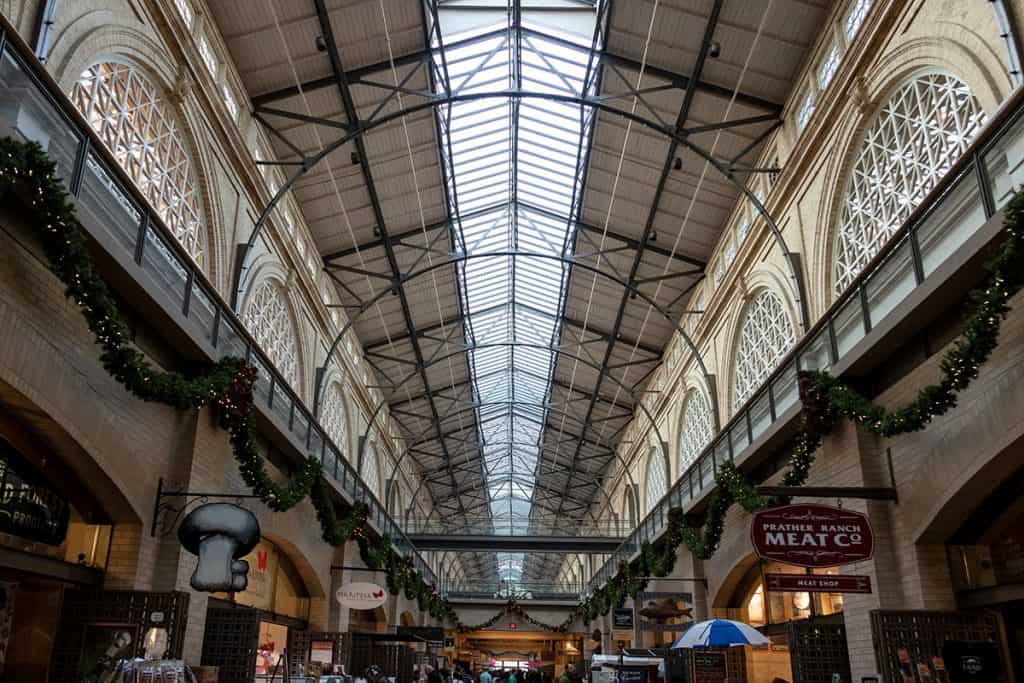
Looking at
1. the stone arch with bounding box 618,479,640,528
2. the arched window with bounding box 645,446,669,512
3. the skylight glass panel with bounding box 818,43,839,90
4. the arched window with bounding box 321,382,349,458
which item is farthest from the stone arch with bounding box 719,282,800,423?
the stone arch with bounding box 618,479,640,528

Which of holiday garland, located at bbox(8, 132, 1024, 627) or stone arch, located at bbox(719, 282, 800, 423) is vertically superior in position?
stone arch, located at bbox(719, 282, 800, 423)

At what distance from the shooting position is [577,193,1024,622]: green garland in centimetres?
820

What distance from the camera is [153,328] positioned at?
1239cm

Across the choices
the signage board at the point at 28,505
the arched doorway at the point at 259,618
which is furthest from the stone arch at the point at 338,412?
the signage board at the point at 28,505

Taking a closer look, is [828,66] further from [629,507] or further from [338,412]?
[629,507]

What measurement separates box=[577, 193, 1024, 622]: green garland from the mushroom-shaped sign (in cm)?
778

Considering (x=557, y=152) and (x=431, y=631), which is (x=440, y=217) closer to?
(x=557, y=152)

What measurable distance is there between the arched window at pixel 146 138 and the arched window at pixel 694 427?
54.4 feet

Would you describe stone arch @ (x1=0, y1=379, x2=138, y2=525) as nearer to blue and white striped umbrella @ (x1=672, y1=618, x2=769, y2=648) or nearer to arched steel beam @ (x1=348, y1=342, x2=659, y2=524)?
blue and white striped umbrella @ (x1=672, y1=618, x2=769, y2=648)

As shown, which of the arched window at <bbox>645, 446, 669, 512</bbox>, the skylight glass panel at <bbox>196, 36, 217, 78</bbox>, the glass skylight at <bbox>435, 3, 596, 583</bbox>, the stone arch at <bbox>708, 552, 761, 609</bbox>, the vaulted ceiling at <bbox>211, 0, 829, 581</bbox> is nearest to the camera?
the skylight glass panel at <bbox>196, 36, 217, 78</bbox>

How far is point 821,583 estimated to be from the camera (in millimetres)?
11070

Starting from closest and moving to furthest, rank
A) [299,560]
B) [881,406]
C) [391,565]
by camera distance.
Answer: [881,406]
[299,560]
[391,565]

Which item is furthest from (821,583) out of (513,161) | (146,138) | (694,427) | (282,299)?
(694,427)

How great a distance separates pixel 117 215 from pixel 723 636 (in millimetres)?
11863
